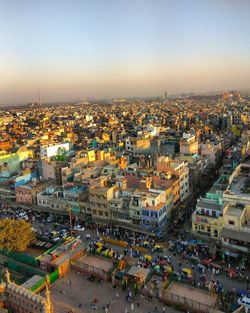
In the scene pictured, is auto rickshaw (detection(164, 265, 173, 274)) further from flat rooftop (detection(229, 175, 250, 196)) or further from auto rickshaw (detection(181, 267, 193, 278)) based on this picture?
flat rooftop (detection(229, 175, 250, 196))

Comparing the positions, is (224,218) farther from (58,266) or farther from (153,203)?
(58,266)

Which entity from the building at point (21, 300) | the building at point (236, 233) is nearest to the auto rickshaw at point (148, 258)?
the building at point (236, 233)

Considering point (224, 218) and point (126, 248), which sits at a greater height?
point (224, 218)

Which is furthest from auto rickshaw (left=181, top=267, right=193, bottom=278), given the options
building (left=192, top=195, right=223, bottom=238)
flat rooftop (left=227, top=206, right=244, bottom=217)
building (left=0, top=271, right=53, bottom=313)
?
building (left=0, top=271, right=53, bottom=313)

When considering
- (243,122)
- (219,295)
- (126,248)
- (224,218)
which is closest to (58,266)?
(126,248)

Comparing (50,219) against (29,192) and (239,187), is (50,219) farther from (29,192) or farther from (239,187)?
(239,187)

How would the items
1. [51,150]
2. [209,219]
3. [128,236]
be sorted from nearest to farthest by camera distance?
[209,219] → [128,236] → [51,150]

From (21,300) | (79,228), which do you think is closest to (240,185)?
(79,228)

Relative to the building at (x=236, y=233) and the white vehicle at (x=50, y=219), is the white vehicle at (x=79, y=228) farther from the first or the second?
the building at (x=236, y=233)
